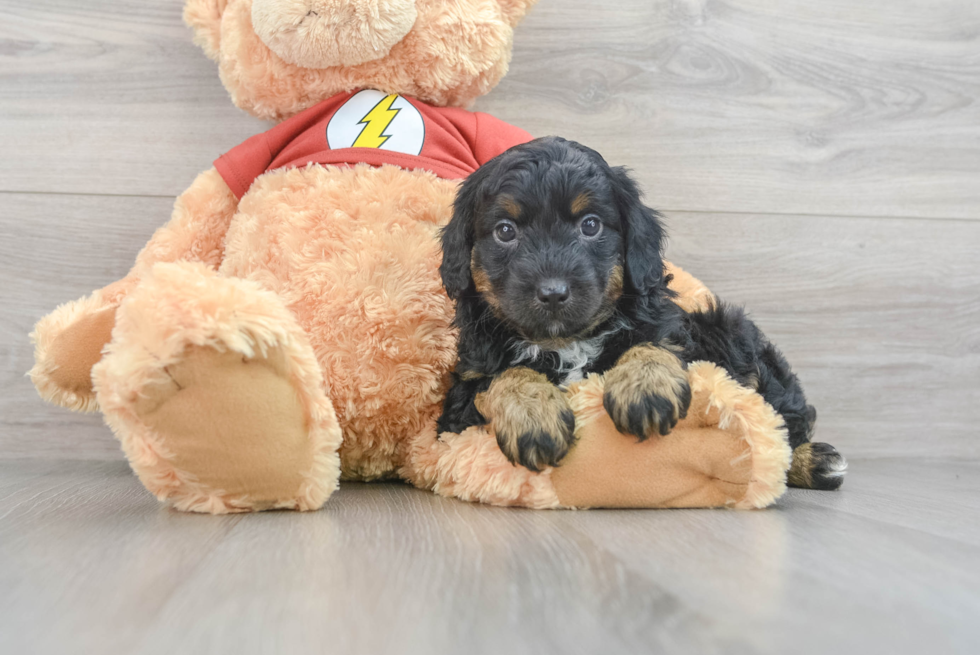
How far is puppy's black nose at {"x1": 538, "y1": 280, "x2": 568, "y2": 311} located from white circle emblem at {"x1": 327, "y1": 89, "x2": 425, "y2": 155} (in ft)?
2.20

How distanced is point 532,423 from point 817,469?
0.92 metres

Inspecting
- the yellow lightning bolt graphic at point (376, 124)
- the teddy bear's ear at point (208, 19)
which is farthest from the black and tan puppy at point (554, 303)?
the teddy bear's ear at point (208, 19)

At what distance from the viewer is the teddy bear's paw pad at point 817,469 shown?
1.87 metres

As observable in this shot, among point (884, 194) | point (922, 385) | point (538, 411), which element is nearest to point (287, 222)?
point (538, 411)

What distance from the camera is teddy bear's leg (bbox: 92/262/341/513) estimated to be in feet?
4.03

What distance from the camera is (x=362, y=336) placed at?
167cm

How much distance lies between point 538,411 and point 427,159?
0.81m

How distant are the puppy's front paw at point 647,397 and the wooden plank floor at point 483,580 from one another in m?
0.18

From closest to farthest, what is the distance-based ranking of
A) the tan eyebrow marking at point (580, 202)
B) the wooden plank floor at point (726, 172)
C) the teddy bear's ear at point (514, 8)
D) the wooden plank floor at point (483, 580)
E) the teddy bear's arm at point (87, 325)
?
1. the wooden plank floor at point (483, 580)
2. the tan eyebrow marking at point (580, 202)
3. the teddy bear's arm at point (87, 325)
4. the teddy bear's ear at point (514, 8)
5. the wooden plank floor at point (726, 172)

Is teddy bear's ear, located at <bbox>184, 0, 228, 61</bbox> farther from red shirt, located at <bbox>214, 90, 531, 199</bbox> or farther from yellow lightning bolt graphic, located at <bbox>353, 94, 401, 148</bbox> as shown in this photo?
yellow lightning bolt graphic, located at <bbox>353, 94, 401, 148</bbox>

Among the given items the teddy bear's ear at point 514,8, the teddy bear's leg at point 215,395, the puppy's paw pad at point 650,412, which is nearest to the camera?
the teddy bear's leg at point 215,395

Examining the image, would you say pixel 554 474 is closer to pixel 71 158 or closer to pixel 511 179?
pixel 511 179

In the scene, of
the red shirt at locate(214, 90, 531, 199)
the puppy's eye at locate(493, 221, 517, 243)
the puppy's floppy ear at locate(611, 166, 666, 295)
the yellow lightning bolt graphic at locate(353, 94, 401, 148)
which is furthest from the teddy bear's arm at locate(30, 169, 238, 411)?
the puppy's floppy ear at locate(611, 166, 666, 295)

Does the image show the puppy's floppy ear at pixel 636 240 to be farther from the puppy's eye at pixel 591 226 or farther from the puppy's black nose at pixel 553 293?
the puppy's black nose at pixel 553 293
